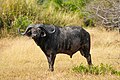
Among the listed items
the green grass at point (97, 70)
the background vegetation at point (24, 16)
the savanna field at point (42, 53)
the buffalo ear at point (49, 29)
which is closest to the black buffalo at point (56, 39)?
the buffalo ear at point (49, 29)

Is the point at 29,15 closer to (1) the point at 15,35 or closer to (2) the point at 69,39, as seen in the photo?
(1) the point at 15,35

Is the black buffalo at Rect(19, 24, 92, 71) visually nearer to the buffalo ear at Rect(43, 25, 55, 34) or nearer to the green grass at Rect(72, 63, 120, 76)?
the buffalo ear at Rect(43, 25, 55, 34)

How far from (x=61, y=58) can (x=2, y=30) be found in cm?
801

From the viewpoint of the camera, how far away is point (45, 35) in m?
9.85

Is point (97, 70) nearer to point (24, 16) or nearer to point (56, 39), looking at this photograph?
point (56, 39)

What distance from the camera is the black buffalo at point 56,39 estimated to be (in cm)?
984

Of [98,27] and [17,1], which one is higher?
[17,1]

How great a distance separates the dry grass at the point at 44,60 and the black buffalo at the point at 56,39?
21.6 inches

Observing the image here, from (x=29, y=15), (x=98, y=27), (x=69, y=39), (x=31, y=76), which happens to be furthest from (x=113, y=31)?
(x=31, y=76)

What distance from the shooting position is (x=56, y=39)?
403 inches

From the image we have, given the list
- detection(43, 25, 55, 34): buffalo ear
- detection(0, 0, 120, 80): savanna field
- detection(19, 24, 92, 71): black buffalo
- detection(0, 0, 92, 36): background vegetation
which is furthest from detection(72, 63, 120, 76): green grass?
detection(0, 0, 92, 36): background vegetation

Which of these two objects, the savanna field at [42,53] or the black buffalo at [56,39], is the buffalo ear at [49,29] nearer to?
the black buffalo at [56,39]

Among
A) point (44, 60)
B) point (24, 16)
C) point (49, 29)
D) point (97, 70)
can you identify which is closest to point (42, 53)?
point (44, 60)

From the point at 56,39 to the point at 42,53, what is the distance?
5.10m
